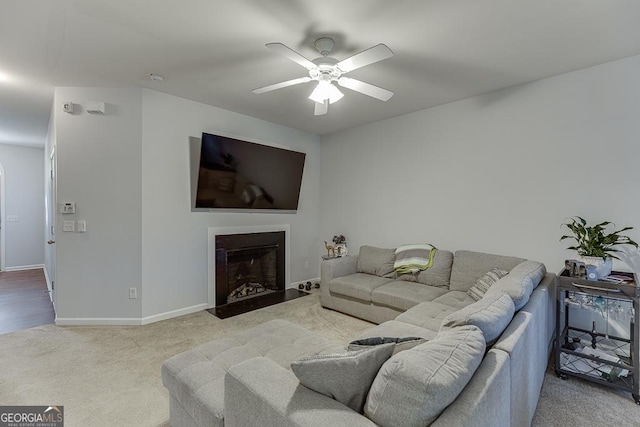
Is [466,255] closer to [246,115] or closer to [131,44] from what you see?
[246,115]

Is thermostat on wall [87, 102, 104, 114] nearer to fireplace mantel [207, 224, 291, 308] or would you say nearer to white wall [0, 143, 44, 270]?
fireplace mantel [207, 224, 291, 308]

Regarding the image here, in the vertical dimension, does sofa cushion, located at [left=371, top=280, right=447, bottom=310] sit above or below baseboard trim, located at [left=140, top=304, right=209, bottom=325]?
above

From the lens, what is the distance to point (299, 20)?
2.09 metres

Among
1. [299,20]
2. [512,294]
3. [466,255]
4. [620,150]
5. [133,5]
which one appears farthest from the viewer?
[466,255]

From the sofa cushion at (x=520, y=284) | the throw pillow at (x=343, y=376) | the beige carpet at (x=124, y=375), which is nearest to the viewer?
the throw pillow at (x=343, y=376)

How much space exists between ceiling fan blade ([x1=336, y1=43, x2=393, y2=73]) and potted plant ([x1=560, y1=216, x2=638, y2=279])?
2.21m

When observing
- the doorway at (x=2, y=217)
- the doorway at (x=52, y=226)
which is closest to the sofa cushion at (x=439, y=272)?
the doorway at (x=52, y=226)

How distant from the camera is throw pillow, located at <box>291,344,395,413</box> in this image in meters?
1.10

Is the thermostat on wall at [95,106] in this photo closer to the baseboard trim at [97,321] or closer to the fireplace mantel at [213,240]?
the fireplace mantel at [213,240]

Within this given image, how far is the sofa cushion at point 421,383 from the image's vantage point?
0.92m

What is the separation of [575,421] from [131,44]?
4.14 m

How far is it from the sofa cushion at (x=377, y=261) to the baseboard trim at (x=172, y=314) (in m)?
2.13

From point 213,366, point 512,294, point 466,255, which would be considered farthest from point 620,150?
point 213,366

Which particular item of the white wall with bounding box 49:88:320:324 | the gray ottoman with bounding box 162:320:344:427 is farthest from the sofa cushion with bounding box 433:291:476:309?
the white wall with bounding box 49:88:320:324
